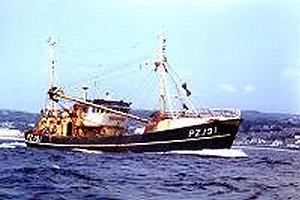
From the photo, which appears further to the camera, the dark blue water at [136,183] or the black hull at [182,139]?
the black hull at [182,139]

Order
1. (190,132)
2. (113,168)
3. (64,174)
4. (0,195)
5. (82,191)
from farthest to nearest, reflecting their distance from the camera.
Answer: (190,132) → (113,168) → (64,174) → (82,191) → (0,195)

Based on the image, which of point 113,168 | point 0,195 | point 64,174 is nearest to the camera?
point 0,195

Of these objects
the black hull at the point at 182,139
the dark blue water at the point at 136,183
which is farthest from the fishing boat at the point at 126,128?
the dark blue water at the point at 136,183

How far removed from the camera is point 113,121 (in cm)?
8275

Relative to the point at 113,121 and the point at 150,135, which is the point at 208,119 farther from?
the point at 113,121

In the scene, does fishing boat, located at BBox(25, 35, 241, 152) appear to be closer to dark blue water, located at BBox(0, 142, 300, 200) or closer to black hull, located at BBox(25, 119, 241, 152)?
black hull, located at BBox(25, 119, 241, 152)

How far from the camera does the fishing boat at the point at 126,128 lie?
70.5 meters

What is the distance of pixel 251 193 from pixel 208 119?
1447 inches

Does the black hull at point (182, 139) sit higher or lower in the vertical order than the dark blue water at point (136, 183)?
lower

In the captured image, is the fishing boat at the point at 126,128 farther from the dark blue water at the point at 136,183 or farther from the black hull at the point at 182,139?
the dark blue water at the point at 136,183

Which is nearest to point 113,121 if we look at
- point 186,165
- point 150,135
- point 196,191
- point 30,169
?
point 150,135

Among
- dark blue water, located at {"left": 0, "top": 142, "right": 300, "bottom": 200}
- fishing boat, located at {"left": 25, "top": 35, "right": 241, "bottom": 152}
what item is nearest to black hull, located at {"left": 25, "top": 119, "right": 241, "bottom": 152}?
fishing boat, located at {"left": 25, "top": 35, "right": 241, "bottom": 152}

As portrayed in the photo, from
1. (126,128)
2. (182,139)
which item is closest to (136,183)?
(182,139)

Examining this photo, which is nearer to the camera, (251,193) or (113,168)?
(251,193)
